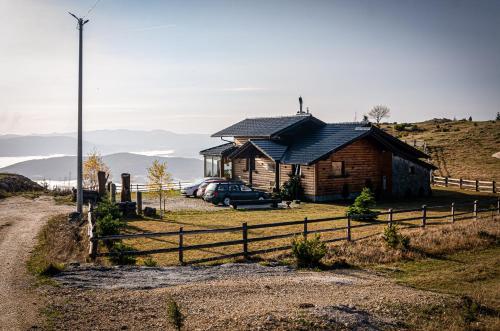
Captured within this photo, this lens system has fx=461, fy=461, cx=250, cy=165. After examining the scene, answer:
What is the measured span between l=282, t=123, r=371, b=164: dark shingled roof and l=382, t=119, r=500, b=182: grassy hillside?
2050 cm

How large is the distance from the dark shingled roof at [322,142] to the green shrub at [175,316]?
24335mm

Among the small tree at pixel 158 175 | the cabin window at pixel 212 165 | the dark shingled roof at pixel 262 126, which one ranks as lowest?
the small tree at pixel 158 175

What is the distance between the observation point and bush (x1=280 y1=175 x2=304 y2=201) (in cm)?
3488

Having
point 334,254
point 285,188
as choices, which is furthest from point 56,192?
point 334,254

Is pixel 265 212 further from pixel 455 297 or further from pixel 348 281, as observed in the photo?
pixel 455 297

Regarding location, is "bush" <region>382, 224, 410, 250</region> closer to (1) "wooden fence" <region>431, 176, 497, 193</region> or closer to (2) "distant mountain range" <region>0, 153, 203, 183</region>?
(1) "wooden fence" <region>431, 176, 497, 193</region>

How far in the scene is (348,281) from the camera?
45.6 feet

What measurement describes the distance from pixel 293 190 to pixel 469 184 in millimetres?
20360

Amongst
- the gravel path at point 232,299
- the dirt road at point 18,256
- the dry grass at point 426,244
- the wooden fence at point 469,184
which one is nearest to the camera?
the dirt road at point 18,256

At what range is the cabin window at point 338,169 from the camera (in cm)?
3528

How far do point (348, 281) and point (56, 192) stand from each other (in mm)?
30128

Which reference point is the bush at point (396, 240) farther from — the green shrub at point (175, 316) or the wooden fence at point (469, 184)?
the wooden fence at point (469, 184)

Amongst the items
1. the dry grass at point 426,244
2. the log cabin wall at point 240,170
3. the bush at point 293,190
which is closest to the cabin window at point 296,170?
the bush at point 293,190

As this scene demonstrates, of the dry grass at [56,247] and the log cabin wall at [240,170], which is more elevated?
the log cabin wall at [240,170]
